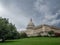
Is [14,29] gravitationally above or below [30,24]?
below

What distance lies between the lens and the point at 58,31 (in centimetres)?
3872

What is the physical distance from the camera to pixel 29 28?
47.0 meters

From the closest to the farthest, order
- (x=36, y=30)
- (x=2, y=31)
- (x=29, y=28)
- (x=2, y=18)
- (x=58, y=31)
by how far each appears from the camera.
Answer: (x=2, y=31) → (x=2, y=18) → (x=58, y=31) → (x=36, y=30) → (x=29, y=28)

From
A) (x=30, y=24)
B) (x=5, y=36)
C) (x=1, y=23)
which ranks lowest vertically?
(x=5, y=36)

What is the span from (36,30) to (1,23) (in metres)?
25.9

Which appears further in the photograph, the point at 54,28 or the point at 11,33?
the point at 54,28

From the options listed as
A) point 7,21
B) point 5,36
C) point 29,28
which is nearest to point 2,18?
point 7,21

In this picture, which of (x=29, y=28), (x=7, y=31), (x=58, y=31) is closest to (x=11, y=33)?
(x=7, y=31)

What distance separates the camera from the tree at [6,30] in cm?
1595

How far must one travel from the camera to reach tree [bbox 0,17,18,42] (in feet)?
52.3

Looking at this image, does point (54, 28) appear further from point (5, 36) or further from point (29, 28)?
point (5, 36)

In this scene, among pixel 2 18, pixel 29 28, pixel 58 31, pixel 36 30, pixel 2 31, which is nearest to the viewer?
pixel 2 31

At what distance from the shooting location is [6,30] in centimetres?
1620

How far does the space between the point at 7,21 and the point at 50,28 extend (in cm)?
2306
